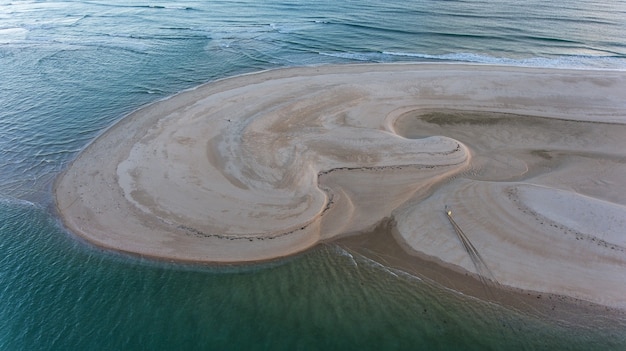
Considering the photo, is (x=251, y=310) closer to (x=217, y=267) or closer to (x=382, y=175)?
(x=217, y=267)

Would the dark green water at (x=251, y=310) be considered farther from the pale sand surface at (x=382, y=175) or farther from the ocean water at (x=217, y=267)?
the pale sand surface at (x=382, y=175)

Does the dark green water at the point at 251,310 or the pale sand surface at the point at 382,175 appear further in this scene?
the pale sand surface at the point at 382,175

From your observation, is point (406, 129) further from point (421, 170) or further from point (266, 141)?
point (266, 141)

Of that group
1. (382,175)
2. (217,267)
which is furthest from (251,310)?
(382,175)

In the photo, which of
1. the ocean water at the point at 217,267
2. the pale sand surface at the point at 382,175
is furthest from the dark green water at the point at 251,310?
the pale sand surface at the point at 382,175

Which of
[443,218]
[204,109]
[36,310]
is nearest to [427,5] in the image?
[204,109]

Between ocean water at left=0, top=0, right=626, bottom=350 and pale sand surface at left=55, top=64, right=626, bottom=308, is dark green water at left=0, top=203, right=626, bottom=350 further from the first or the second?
pale sand surface at left=55, top=64, right=626, bottom=308
